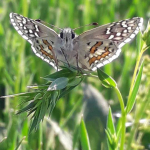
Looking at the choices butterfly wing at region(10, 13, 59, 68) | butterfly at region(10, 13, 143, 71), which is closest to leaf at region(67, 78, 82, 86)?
butterfly at region(10, 13, 143, 71)

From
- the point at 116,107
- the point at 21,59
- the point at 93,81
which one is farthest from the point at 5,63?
the point at 116,107

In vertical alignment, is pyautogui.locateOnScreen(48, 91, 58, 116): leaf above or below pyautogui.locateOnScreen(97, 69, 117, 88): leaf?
below

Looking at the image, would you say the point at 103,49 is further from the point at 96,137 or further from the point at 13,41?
the point at 13,41

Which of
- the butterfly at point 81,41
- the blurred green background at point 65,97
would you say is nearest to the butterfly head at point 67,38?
the butterfly at point 81,41

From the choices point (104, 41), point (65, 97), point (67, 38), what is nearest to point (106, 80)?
point (104, 41)

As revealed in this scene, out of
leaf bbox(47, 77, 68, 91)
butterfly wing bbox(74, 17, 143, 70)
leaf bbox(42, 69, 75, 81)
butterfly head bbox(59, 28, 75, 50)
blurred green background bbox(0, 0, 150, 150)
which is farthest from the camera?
blurred green background bbox(0, 0, 150, 150)

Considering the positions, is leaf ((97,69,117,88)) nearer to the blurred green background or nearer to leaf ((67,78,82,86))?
leaf ((67,78,82,86))

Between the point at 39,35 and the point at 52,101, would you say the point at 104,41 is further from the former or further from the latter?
the point at 52,101
